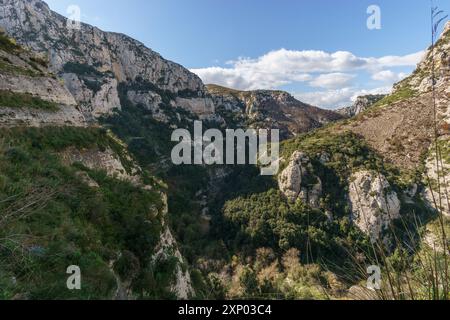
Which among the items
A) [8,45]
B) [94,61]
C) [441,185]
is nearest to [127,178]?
[8,45]

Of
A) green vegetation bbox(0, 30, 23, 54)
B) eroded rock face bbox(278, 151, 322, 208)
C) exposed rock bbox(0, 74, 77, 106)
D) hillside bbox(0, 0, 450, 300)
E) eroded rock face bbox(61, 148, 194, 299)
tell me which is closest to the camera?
hillside bbox(0, 0, 450, 300)

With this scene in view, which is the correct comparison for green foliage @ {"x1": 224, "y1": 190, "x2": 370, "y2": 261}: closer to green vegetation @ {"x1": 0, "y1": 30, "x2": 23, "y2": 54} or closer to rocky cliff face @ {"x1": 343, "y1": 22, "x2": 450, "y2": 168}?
rocky cliff face @ {"x1": 343, "y1": 22, "x2": 450, "y2": 168}

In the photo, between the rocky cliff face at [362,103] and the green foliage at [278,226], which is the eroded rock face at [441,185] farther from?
the rocky cliff face at [362,103]

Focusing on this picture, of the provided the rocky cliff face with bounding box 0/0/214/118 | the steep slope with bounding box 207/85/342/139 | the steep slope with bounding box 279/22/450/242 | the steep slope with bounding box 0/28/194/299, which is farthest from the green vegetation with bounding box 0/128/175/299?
the steep slope with bounding box 207/85/342/139

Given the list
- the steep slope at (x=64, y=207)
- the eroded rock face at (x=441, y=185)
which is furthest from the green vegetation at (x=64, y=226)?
the eroded rock face at (x=441, y=185)

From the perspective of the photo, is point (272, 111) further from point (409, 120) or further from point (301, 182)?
point (301, 182)

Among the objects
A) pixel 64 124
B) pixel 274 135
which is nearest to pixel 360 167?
pixel 64 124
